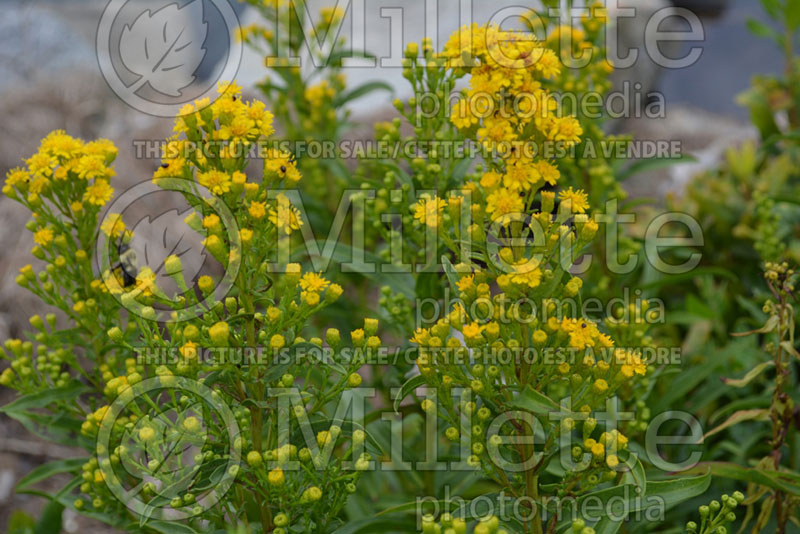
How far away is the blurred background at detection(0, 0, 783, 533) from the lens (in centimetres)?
390

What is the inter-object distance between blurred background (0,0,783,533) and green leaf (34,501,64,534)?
86 centimetres

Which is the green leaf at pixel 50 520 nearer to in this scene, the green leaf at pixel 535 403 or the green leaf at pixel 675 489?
the green leaf at pixel 535 403

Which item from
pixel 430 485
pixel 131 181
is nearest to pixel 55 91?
pixel 131 181

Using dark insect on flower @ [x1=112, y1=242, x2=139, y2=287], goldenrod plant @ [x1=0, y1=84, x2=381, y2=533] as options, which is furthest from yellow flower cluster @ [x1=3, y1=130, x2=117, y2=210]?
goldenrod plant @ [x1=0, y1=84, x2=381, y2=533]

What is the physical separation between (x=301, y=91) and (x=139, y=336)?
1.36m

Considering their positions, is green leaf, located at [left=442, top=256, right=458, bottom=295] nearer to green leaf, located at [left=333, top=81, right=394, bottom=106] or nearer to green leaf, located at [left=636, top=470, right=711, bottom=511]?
green leaf, located at [left=636, top=470, right=711, bottom=511]

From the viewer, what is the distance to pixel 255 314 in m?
1.58

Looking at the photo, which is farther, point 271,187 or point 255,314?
point 271,187

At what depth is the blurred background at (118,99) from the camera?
3904 millimetres

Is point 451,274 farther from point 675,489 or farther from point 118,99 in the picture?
point 118,99

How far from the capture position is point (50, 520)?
94.2 inches

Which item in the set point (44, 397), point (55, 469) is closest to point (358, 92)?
point (44, 397)

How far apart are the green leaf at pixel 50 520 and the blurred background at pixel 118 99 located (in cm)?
86

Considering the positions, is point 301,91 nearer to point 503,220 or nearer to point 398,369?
point 398,369
